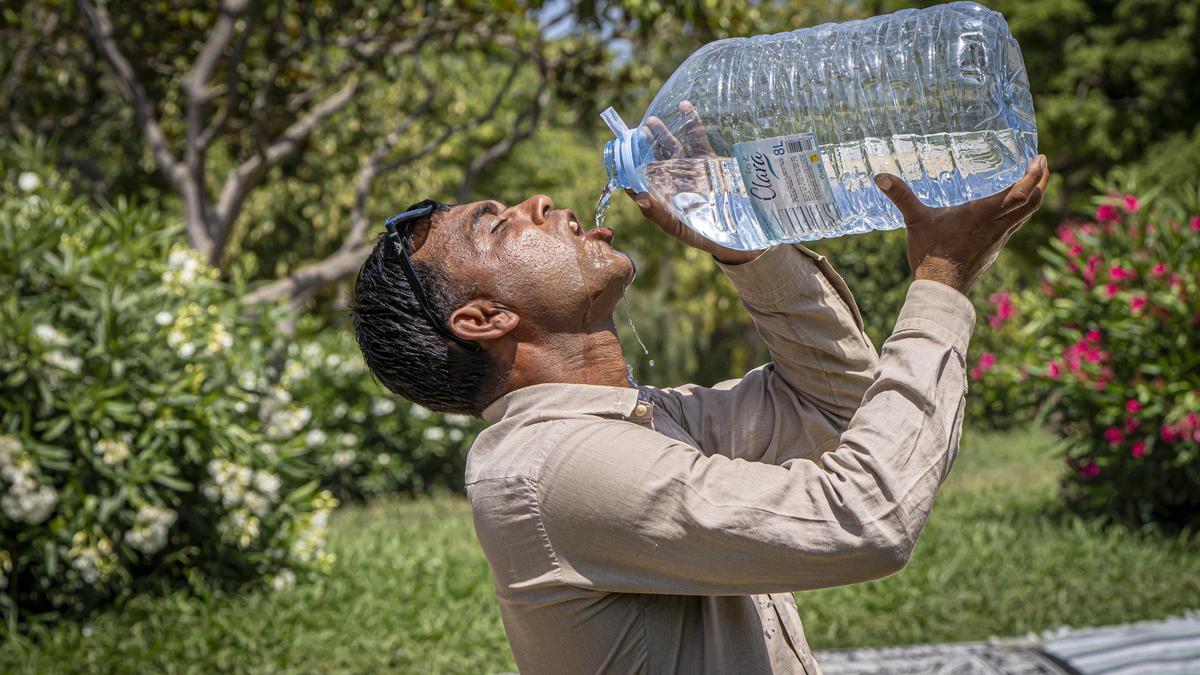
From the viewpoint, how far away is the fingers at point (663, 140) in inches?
82.7

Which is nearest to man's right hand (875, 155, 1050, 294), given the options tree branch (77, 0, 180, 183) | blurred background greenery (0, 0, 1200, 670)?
blurred background greenery (0, 0, 1200, 670)

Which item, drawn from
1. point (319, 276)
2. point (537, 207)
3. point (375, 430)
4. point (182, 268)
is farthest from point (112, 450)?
point (375, 430)

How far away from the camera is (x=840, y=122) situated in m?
2.54

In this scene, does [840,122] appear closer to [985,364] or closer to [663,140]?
[663,140]

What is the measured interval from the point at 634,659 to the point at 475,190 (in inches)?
674

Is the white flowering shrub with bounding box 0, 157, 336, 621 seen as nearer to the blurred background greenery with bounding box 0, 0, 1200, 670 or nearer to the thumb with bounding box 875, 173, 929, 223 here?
the blurred background greenery with bounding box 0, 0, 1200, 670

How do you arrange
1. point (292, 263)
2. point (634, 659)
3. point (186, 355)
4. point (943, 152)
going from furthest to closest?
point (292, 263) < point (186, 355) < point (943, 152) < point (634, 659)

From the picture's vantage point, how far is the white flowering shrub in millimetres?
5262

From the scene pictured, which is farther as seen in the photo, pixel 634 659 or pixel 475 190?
pixel 475 190

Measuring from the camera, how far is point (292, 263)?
13.7 m

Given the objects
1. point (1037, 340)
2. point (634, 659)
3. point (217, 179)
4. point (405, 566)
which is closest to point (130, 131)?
point (217, 179)

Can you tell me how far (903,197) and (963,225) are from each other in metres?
0.09

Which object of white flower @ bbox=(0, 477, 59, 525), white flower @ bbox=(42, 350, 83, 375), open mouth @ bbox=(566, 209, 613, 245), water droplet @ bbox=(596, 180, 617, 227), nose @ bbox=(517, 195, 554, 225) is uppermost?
nose @ bbox=(517, 195, 554, 225)

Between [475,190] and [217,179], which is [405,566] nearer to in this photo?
[217,179]
